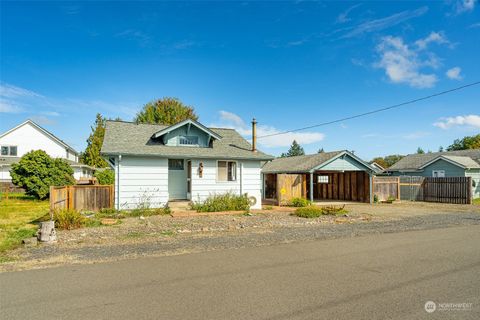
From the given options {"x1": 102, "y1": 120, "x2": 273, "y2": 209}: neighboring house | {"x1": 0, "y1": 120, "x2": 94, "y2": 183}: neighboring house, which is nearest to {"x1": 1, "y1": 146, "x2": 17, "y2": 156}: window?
{"x1": 0, "y1": 120, "x2": 94, "y2": 183}: neighboring house

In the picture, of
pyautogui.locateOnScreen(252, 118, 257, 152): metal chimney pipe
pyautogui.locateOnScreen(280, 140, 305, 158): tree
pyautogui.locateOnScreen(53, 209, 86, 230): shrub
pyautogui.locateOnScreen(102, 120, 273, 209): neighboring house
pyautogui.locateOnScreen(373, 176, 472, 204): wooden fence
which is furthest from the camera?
pyautogui.locateOnScreen(280, 140, 305, 158): tree

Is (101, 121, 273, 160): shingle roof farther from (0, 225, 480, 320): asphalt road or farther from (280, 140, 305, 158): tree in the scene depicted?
(280, 140, 305, 158): tree

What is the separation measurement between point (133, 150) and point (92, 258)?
9.44 meters

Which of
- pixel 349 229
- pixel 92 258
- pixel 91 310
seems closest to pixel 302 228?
pixel 349 229

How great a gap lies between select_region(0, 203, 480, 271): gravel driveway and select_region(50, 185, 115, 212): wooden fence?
356cm

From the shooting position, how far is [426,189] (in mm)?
25703

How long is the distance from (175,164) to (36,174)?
13.3m

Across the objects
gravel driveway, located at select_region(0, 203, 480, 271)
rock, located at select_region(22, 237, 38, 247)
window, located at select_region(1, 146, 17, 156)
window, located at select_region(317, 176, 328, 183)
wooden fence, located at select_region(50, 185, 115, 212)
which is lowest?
gravel driveway, located at select_region(0, 203, 480, 271)

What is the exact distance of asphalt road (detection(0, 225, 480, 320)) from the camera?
4293 mm

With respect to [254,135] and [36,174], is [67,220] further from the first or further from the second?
[36,174]

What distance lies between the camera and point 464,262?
6.78m

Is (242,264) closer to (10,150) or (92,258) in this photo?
(92,258)

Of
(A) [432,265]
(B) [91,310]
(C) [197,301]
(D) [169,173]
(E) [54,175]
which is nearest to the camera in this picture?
(B) [91,310]

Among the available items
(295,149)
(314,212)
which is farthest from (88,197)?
(295,149)
